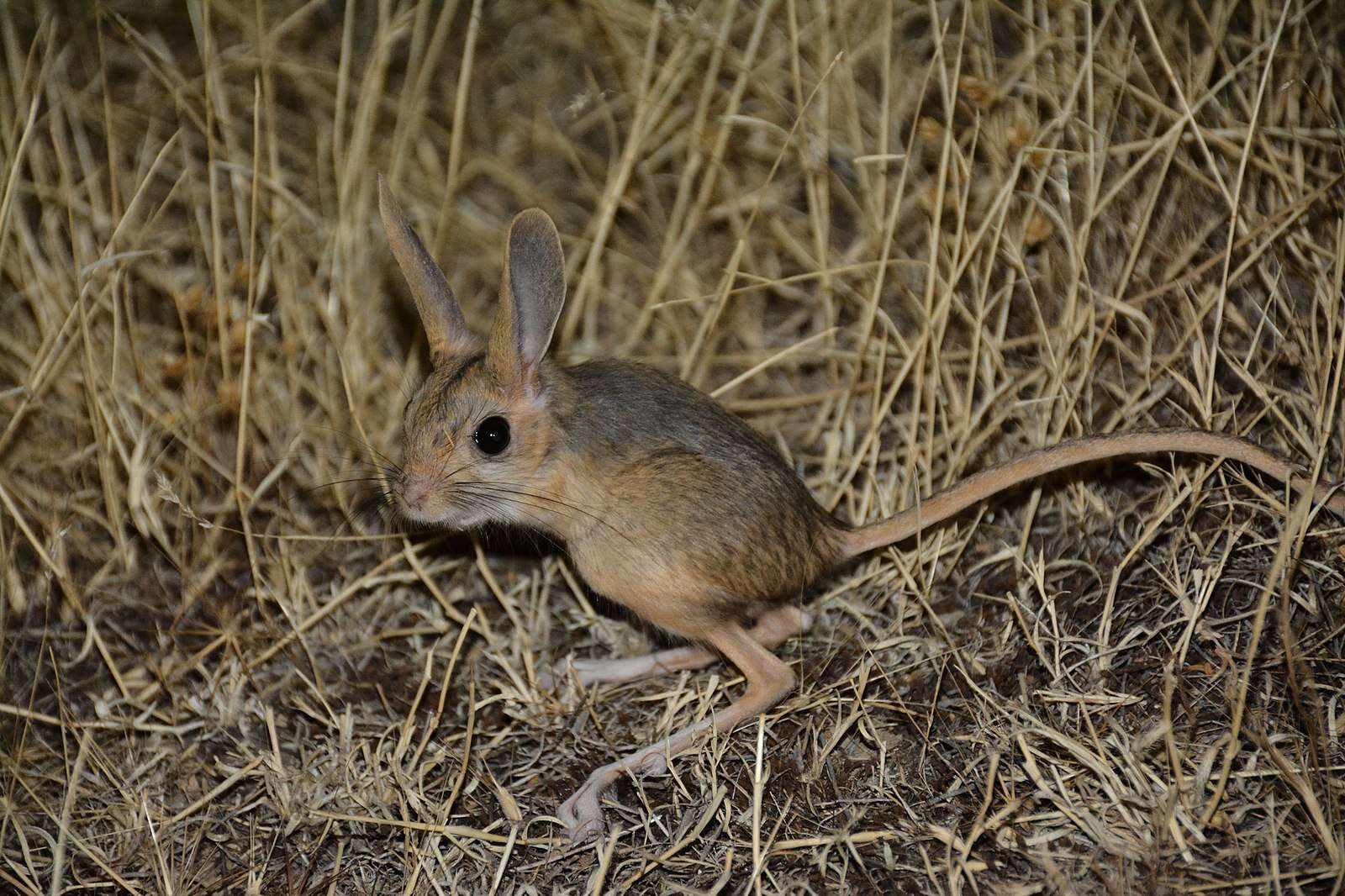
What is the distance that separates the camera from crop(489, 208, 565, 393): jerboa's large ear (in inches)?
114

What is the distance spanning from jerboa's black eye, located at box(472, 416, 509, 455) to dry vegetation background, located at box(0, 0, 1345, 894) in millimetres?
627

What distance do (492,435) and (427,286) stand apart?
0.49 m

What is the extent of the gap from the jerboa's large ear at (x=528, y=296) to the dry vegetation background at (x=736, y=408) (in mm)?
612

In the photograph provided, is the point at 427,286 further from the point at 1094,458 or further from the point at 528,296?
the point at 1094,458

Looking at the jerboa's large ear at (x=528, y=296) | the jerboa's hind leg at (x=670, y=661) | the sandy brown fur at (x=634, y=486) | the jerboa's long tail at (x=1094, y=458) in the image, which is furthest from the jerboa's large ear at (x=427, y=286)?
the jerboa's long tail at (x=1094, y=458)

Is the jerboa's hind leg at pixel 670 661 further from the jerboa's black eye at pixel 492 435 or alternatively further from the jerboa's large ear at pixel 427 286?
the jerboa's large ear at pixel 427 286

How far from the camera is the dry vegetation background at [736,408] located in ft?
9.27

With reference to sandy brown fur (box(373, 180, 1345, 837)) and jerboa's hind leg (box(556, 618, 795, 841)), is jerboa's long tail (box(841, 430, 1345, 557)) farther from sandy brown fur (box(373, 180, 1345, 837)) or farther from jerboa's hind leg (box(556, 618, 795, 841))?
jerboa's hind leg (box(556, 618, 795, 841))

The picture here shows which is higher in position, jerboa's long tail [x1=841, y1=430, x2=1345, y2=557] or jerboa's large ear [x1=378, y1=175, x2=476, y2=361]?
jerboa's large ear [x1=378, y1=175, x2=476, y2=361]

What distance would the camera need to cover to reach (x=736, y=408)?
407cm

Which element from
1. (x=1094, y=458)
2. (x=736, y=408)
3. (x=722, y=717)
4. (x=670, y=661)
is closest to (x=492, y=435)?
(x=670, y=661)

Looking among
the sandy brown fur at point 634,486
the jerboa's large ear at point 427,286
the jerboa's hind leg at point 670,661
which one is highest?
the jerboa's large ear at point 427,286

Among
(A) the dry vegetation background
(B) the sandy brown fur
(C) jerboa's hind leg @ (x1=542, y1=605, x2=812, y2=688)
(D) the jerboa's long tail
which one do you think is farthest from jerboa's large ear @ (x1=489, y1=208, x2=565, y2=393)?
(D) the jerboa's long tail

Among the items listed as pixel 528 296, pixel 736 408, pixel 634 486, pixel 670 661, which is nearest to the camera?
pixel 528 296
